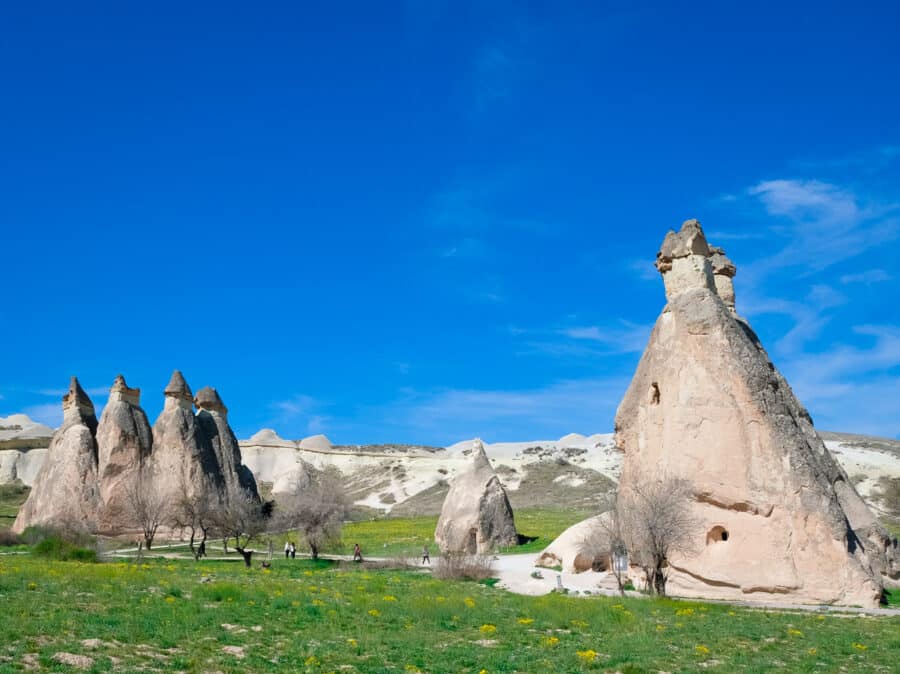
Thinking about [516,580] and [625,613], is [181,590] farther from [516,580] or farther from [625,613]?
[516,580]

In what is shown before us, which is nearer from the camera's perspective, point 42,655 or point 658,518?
point 42,655

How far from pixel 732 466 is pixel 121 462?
1161 inches

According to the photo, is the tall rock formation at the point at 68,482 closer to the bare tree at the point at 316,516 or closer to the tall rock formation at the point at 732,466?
the bare tree at the point at 316,516

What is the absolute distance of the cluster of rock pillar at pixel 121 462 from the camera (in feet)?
123

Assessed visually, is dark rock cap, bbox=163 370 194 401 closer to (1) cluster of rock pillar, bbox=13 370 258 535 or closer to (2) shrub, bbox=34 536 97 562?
(1) cluster of rock pillar, bbox=13 370 258 535

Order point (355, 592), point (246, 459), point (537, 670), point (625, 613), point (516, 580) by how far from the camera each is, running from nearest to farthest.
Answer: point (537, 670) < point (625, 613) < point (355, 592) < point (516, 580) < point (246, 459)

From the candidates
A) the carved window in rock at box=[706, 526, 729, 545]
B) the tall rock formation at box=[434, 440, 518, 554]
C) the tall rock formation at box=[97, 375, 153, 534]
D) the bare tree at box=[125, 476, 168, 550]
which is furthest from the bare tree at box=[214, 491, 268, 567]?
the carved window in rock at box=[706, 526, 729, 545]

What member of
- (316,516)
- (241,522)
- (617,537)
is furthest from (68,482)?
(617,537)

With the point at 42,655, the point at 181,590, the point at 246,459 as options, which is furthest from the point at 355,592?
the point at 246,459

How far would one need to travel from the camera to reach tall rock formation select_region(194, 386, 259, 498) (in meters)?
41.4

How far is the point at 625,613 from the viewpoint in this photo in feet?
48.1

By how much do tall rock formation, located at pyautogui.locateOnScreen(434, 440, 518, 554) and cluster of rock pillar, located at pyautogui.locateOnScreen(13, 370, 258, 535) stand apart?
12.4 metres

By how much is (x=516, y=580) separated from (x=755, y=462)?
7715mm

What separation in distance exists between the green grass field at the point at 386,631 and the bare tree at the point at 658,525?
1019 millimetres
